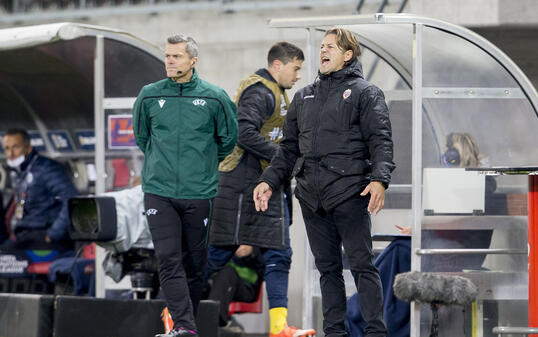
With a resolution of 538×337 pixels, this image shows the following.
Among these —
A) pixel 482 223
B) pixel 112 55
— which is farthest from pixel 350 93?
pixel 112 55

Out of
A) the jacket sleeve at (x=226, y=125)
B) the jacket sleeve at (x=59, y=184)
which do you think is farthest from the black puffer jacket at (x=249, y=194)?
the jacket sleeve at (x=59, y=184)

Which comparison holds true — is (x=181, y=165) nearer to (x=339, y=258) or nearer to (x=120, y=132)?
(x=339, y=258)

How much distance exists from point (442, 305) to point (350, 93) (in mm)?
1908

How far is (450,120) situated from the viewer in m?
9.10

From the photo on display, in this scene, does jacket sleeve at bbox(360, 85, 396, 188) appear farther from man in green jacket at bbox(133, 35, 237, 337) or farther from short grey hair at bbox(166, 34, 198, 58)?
short grey hair at bbox(166, 34, 198, 58)

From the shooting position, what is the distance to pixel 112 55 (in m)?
10.5

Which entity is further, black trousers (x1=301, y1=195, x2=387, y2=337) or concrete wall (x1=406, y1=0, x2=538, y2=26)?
concrete wall (x1=406, y1=0, x2=538, y2=26)

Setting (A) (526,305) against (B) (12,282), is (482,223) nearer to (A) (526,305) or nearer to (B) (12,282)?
(A) (526,305)

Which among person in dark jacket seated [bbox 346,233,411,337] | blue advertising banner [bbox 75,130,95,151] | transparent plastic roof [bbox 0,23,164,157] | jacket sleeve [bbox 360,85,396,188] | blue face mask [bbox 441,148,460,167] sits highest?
transparent plastic roof [bbox 0,23,164,157]

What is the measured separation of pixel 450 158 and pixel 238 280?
226cm

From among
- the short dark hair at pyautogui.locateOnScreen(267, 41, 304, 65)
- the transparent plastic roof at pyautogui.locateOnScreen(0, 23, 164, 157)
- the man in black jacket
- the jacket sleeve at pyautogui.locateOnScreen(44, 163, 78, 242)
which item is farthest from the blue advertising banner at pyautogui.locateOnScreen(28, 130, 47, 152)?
the man in black jacket

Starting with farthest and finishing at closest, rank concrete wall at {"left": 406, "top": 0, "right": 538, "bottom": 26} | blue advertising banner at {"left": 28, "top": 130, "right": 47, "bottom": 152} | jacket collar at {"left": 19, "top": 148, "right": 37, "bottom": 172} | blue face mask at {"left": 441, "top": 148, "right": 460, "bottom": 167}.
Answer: blue advertising banner at {"left": 28, "top": 130, "right": 47, "bottom": 152} → jacket collar at {"left": 19, "top": 148, "right": 37, "bottom": 172} → concrete wall at {"left": 406, "top": 0, "right": 538, "bottom": 26} → blue face mask at {"left": 441, "top": 148, "right": 460, "bottom": 167}

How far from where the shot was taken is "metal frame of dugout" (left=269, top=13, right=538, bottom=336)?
874 cm

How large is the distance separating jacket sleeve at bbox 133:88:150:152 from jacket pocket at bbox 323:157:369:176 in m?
1.56
